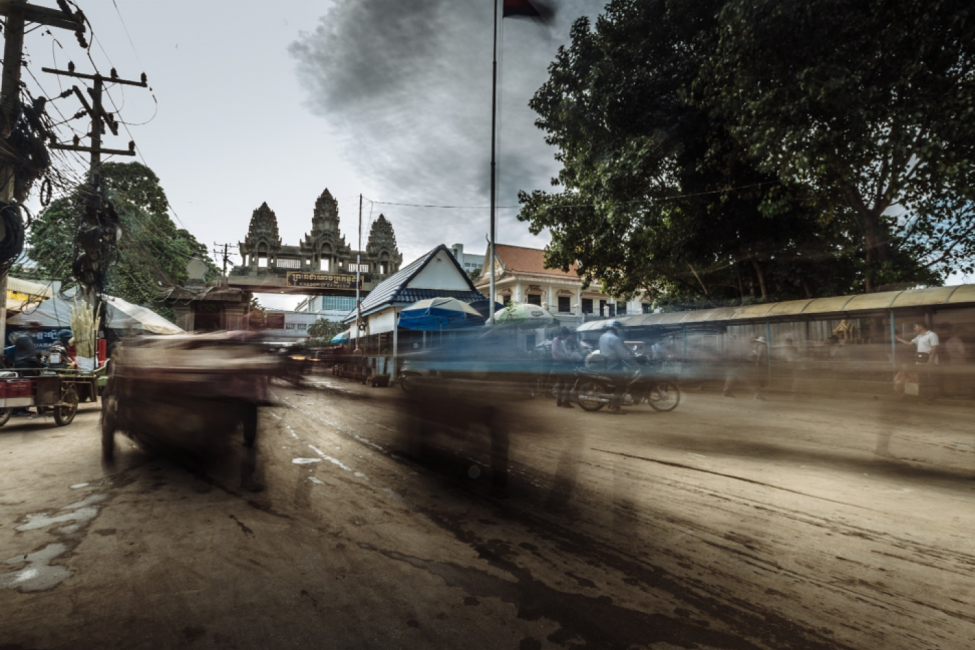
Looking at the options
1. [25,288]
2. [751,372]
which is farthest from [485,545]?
[25,288]

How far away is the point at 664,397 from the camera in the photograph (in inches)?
404

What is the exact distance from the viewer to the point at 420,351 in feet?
18.6


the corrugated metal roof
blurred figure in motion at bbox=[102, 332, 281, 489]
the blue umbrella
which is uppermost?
the corrugated metal roof

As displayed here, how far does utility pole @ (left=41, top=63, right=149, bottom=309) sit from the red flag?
435 inches

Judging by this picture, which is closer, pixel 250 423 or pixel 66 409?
pixel 250 423

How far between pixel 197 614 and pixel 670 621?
225 cm

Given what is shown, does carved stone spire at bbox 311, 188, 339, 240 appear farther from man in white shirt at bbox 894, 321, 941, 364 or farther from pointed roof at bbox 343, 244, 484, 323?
man in white shirt at bbox 894, 321, 941, 364

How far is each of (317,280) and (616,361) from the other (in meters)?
38.0

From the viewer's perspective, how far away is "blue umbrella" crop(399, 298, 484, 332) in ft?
21.3

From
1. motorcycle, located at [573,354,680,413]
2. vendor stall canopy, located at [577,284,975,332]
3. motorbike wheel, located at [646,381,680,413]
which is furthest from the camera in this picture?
vendor stall canopy, located at [577,284,975,332]

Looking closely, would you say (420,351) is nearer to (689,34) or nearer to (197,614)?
(197,614)

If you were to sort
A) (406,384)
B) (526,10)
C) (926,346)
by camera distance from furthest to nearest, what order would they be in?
1. (526,10)
2. (926,346)
3. (406,384)

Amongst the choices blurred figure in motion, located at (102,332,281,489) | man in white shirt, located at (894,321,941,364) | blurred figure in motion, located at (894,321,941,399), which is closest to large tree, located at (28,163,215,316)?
blurred figure in motion, located at (102,332,281,489)

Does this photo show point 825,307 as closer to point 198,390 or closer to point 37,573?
point 198,390
